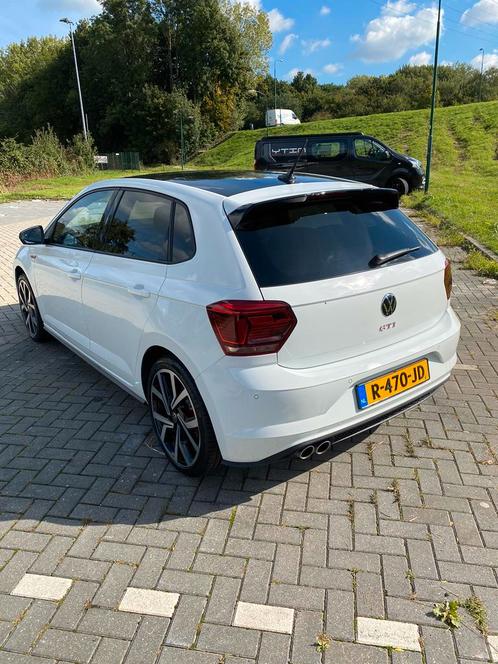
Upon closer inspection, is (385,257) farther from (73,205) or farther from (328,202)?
(73,205)

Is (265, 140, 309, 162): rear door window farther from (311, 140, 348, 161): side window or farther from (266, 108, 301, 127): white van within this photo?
(266, 108, 301, 127): white van

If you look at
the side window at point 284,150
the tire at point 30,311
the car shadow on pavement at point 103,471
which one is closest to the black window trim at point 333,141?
the side window at point 284,150

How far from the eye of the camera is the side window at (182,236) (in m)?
2.86

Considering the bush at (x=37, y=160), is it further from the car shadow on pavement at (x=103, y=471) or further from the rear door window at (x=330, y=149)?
the car shadow on pavement at (x=103, y=471)

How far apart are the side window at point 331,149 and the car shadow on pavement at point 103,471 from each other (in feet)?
43.0

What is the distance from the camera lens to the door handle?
122 inches

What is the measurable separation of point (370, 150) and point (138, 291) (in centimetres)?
1402

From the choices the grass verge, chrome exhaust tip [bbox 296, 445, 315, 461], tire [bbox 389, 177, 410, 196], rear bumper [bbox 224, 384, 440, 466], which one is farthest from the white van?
chrome exhaust tip [bbox 296, 445, 315, 461]

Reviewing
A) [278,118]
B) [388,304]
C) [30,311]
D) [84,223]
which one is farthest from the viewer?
[278,118]

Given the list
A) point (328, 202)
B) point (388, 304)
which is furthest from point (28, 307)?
point (388, 304)

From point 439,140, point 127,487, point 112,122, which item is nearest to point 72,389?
point 127,487

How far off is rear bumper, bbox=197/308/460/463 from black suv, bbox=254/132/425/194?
13753mm

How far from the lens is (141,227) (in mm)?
3383

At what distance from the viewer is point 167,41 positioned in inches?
1919
